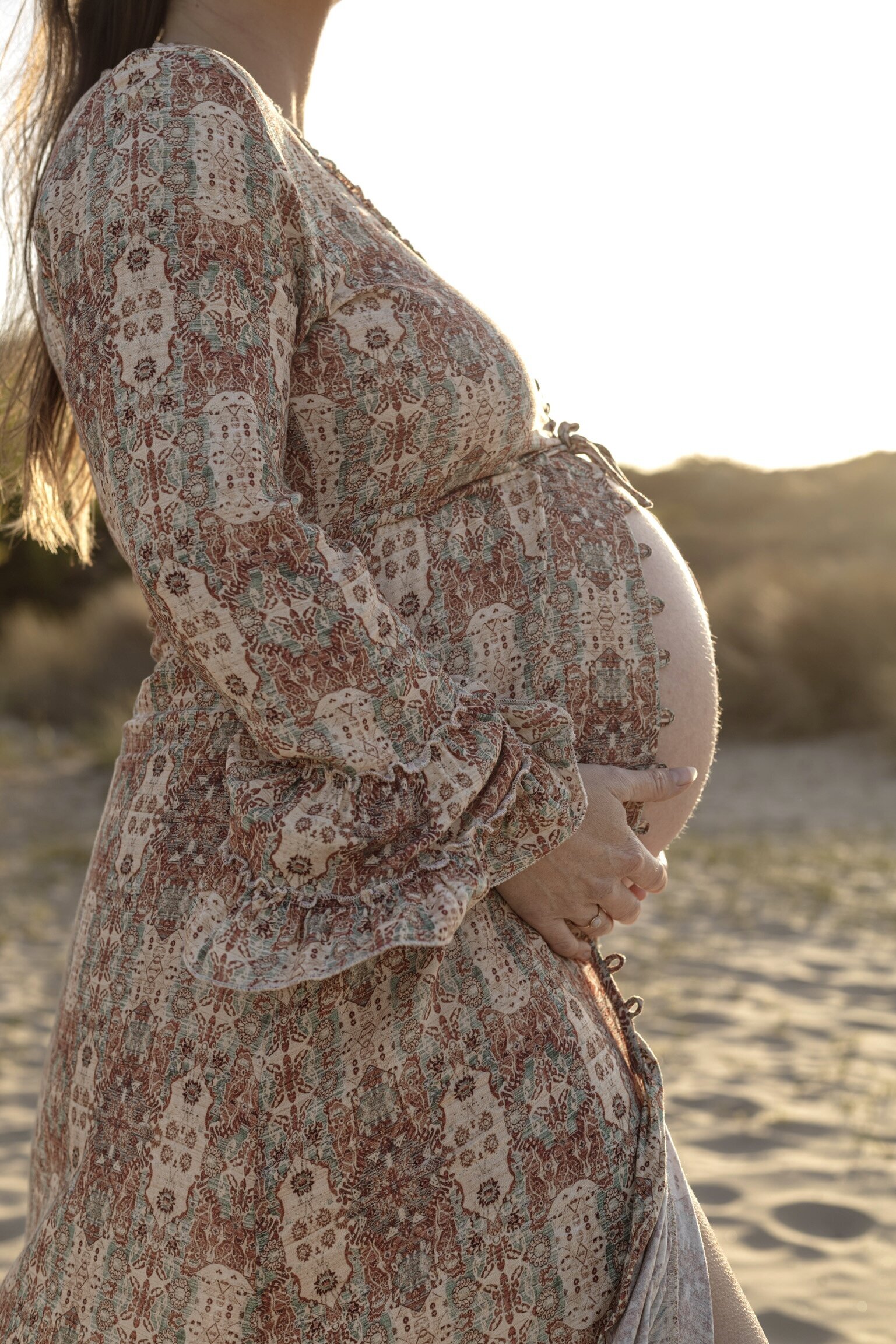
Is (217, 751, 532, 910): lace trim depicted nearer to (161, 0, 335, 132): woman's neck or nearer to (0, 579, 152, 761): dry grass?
(161, 0, 335, 132): woman's neck

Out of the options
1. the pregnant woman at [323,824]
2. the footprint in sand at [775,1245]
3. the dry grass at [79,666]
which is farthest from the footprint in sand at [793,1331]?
the dry grass at [79,666]

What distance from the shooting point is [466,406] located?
1.25 m

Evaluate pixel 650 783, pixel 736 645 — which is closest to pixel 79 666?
pixel 736 645

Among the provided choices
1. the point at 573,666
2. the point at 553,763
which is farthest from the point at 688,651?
the point at 553,763

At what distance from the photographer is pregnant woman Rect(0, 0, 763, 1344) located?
3.60 feet

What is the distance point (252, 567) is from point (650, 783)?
505mm

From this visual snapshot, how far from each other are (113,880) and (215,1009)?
0.19m

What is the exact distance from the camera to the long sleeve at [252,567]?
1.08 m

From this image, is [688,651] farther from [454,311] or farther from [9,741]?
[9,741]

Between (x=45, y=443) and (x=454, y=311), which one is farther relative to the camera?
(x=45, y=443)

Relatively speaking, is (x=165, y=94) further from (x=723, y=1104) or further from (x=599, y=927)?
(x=723, y=1104)

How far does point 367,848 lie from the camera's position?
1.12 metres

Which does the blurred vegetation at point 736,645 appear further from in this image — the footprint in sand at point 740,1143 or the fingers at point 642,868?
the fingers at point 642,868

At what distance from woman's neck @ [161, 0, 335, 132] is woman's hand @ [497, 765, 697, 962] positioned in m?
0.87
